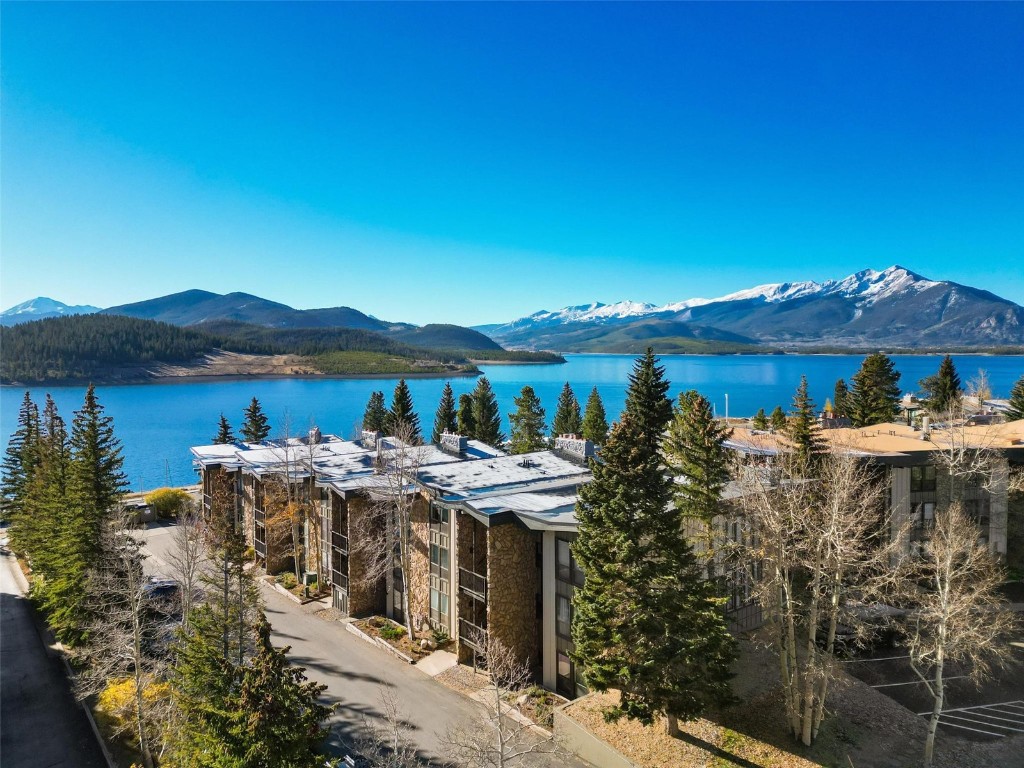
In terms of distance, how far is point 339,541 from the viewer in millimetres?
29156

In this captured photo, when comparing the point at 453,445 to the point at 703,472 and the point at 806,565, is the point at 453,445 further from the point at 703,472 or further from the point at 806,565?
the point at 806,565

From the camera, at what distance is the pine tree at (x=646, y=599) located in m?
16.1

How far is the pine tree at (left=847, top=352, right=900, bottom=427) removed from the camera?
4650cm

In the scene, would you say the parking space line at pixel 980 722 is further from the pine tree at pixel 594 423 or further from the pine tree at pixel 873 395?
the pine tree at pixel 594 423

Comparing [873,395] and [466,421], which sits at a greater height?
[873,395]

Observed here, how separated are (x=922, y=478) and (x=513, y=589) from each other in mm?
25007

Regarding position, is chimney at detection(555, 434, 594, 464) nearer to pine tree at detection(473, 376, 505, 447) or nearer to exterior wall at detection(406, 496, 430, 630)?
exterior wall at detection(406, 496, 430, 630)

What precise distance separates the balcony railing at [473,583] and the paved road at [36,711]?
505 inches

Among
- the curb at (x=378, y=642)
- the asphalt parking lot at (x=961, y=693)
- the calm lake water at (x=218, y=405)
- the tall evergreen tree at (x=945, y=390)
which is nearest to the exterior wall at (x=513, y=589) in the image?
the curb at (x=378, y=642)

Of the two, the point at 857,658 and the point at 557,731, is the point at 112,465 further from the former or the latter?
the point at 857,658

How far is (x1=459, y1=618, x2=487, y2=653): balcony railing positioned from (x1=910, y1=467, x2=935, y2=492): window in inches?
998

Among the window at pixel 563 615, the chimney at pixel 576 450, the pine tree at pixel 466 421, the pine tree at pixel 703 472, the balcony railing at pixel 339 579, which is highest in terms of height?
the pine tree at pixel 703 472

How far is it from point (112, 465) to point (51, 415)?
15.1 meters

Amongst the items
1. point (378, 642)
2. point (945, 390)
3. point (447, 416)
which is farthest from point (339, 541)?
point (945, 390)
